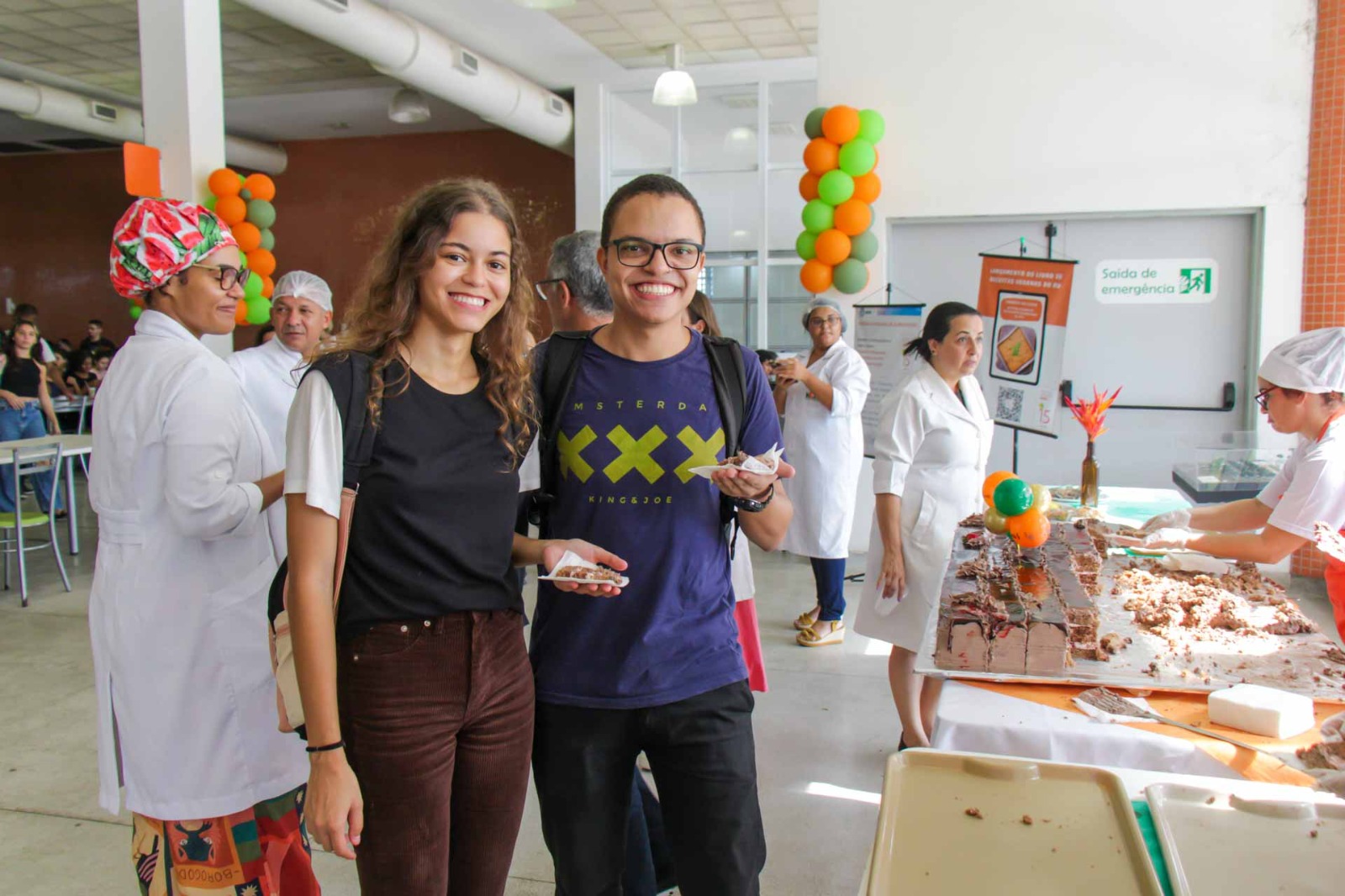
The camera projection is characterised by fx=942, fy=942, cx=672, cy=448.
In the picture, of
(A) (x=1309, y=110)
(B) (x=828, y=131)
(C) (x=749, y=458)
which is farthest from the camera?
(B) (x=828, y=131)

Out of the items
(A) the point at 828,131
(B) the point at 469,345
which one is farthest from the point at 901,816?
(A) the point at 828,131

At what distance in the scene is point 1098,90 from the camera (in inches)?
225

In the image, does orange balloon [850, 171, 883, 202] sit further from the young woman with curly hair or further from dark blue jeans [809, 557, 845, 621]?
the young woman with curly hair

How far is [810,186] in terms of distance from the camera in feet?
20.2

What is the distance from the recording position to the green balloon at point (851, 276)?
239 inches

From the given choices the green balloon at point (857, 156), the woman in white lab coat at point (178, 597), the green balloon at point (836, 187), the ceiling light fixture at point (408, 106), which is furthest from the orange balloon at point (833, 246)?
the ceiling light fixture at point (408, 106)

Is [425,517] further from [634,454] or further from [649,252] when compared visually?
[649,252]

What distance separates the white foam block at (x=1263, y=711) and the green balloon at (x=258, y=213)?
722cm

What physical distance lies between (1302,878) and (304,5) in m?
7.14

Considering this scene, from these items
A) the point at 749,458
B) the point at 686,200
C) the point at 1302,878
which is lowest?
the point at 1302,878

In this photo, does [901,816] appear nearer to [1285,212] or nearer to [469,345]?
[469,345]

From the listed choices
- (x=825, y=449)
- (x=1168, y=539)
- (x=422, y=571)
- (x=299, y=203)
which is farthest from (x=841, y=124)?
(x=299, y=203)

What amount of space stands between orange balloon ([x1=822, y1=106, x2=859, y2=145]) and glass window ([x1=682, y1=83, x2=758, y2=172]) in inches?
132

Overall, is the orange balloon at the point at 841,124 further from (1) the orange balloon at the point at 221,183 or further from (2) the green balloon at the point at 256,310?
(2) the green balloon at the point at 256,310
